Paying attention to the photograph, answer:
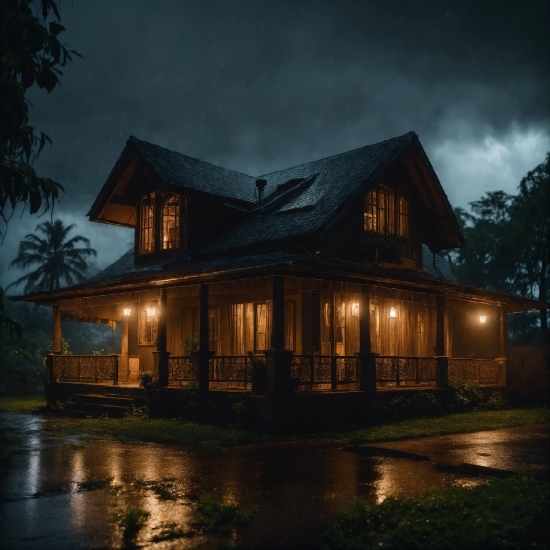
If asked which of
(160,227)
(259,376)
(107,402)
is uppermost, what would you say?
(160,227)

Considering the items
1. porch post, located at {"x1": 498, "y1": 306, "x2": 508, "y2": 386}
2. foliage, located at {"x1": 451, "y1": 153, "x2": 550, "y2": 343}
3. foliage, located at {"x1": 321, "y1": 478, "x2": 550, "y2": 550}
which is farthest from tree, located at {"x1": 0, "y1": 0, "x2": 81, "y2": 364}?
foliage, located at {"x1": 451, "y1": 153, "x2": 550, "y2": 343}

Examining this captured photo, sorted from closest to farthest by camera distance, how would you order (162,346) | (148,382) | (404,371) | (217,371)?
(217,371)
(148,382)
(162,346)
(404,371)

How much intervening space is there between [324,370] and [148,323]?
8630 mm

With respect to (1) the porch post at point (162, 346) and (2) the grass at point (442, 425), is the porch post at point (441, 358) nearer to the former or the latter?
(2) the grass at point (442, 425)

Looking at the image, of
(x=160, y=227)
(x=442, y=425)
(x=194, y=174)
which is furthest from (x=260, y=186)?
(x=442, y=425)

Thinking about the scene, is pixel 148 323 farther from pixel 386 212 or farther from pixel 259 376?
pixel 386 212

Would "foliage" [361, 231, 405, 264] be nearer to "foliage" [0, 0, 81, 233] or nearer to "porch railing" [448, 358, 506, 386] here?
"porch railing" [448, 358, 506, 386]

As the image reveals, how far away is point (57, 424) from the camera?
60.6 ft

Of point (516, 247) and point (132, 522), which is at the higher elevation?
point (516, 247)

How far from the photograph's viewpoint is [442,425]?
17.5 meters

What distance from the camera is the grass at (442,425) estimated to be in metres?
15.5

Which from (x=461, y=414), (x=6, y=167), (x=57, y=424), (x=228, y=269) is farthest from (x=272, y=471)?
(x=461, y=414)

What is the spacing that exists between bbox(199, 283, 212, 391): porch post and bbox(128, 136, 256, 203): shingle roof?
4.32 metres

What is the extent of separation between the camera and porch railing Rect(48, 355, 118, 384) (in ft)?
71.9
